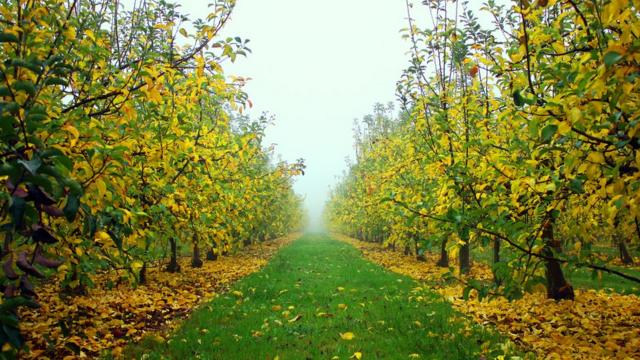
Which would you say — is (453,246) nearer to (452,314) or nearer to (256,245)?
(452,314)

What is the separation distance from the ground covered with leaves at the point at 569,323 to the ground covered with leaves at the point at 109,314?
572 centimetres

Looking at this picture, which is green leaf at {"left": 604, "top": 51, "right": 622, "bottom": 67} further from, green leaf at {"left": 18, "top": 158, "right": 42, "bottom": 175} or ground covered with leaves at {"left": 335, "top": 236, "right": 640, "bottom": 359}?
ground covered with leaves at {"left": 335, "top": 236, "right": 640, "bottom": 359}

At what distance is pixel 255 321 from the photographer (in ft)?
25.3

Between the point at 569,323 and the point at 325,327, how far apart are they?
437 centimetres

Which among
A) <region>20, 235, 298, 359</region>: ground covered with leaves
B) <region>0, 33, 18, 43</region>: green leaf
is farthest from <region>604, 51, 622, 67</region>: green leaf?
<region>20, 235, 298, 359</region>: ground covered with leaves

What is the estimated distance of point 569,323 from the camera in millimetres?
6820

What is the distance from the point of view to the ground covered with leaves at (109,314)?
18.9 ft

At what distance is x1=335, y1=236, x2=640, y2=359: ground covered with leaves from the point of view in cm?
550

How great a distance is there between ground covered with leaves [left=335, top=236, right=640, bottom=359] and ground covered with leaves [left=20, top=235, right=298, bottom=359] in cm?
572

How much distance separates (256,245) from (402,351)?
23096mm

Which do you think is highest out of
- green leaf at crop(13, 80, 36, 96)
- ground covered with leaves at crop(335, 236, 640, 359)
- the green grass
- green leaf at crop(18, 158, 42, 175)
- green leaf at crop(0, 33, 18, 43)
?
green leaf at crop(0, 33, 18, 43)

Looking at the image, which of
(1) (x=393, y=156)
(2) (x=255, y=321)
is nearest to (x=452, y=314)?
(2) (x=255, y=321)

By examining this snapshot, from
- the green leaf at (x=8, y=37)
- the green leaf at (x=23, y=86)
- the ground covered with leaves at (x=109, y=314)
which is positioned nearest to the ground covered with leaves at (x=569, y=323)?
the green leaf at (x=23, y=86)

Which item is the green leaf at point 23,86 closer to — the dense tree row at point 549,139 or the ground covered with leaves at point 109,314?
the ground covered with leaves at point 109,314
